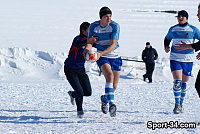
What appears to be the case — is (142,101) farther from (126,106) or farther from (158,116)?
(158,116)

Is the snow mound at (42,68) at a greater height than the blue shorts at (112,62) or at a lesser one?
lesser

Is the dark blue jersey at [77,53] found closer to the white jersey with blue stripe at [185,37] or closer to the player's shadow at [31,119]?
the player's shadow at [31,119]

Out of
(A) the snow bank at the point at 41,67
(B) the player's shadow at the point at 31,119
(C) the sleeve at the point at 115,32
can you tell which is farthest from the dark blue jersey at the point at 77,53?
(A) the snow bank at the point at 41,67

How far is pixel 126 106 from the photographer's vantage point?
27.8 ft

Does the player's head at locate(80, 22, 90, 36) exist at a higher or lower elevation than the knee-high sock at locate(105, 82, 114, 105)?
higher

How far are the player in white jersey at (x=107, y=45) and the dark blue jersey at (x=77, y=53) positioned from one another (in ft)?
0.50

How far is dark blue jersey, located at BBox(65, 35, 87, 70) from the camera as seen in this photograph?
6301 millimetres

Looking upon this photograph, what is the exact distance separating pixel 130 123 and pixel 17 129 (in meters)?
1.64

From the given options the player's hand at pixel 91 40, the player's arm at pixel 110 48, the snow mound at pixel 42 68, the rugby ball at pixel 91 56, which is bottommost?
the snow mound at pixel 42 68

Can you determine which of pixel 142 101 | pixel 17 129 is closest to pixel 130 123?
pixel 17 129

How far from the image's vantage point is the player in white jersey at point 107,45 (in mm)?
6188

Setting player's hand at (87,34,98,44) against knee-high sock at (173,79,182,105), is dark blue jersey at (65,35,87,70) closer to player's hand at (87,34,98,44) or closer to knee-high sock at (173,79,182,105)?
player's hand at (87,34,98,44)

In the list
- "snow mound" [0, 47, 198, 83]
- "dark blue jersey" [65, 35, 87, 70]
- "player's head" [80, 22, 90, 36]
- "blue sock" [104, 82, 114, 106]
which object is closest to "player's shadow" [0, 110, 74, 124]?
"blue sock" [104, 82, 114, 106]

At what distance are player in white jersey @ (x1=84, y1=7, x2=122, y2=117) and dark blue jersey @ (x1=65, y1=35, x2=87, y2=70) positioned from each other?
0.50 feet
